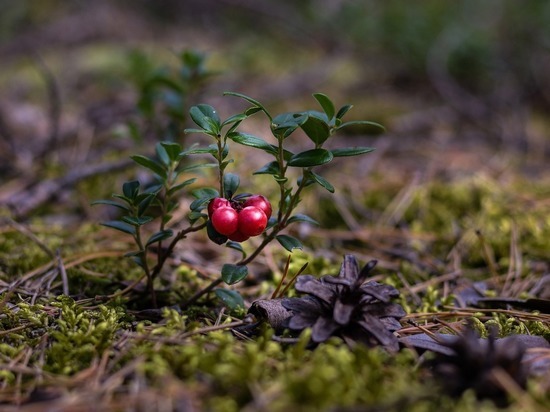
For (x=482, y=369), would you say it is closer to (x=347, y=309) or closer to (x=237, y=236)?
(x=347, y=309)

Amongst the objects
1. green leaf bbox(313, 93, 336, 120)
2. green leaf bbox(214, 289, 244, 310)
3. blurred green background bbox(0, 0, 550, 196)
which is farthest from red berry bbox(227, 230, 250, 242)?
blurred green background bbox(0, 0, 550, 196)

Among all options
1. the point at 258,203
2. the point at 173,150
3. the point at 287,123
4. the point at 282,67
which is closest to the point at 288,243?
the point at 258,203

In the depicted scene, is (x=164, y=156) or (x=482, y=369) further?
(x=164, y=156)

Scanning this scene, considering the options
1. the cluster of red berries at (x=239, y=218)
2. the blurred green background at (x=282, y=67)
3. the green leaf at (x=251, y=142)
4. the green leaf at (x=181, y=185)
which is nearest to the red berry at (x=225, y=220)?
the cluster of red berries at (x=239, y=218)

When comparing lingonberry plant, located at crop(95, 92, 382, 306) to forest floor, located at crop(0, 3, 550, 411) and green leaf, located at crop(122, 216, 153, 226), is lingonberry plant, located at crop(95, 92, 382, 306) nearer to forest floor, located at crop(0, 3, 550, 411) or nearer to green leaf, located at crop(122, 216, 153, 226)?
green leaf, located at crop(122, 216, 153, 226)

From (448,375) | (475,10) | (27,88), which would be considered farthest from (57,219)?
(475,10)

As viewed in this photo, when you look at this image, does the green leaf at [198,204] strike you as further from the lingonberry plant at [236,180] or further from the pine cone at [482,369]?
the pine cone at [482,369]

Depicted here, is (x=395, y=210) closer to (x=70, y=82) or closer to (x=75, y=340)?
(x=75, y=340)
